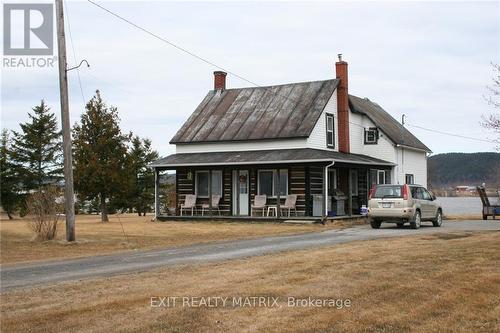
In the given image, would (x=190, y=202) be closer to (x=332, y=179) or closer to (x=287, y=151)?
(x=287, y=151)

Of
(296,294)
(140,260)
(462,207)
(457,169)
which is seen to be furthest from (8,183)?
(457,169)

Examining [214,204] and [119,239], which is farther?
[214,204]

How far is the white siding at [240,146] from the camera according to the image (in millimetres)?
31797

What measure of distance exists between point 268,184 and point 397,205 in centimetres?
914

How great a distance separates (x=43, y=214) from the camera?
2025 cm

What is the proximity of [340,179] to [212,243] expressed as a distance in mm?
15979

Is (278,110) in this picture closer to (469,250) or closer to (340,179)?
(340,179)

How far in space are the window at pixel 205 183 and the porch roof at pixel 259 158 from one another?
3.17ft

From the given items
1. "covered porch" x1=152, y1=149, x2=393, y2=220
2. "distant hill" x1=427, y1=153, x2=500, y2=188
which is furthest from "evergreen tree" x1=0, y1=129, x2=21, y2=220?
"distant hill" x1=427, y1=153, x2=500, y2=188

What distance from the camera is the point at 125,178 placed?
1337 inches

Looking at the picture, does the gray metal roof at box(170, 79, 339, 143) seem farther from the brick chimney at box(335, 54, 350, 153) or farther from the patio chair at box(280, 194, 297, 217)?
the patio chair at box(280, 194, 297, 217)

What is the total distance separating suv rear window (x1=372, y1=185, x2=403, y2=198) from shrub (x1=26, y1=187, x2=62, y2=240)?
11854mm

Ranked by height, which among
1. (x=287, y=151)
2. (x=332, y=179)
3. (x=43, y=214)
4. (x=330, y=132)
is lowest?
(x=43, y=214)

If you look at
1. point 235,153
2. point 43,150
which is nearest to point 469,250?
point 235,153
